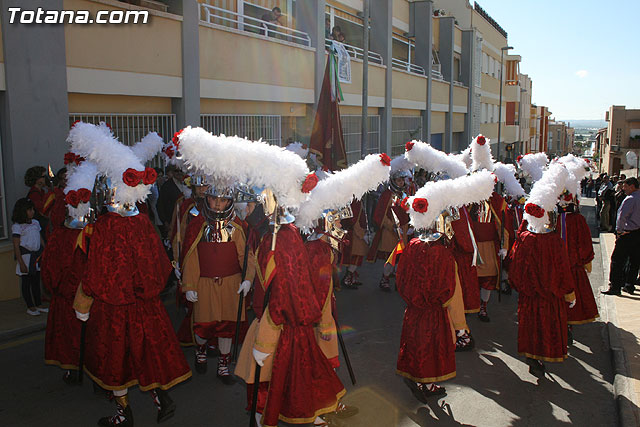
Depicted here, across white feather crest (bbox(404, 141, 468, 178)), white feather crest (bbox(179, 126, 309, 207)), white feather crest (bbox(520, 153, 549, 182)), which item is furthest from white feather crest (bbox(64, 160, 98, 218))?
white feather crest (bbox(520, 153, 549, 182))

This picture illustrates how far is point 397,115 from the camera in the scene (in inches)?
898

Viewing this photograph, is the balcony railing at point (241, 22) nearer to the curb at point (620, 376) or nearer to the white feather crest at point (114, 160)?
the white feather crest at point (114, 160)

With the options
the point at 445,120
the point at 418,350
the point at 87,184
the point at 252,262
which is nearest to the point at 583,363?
the point at 418,350

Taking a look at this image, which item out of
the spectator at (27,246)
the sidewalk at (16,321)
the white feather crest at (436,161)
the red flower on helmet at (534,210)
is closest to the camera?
the red flower on helmet at (534,210)

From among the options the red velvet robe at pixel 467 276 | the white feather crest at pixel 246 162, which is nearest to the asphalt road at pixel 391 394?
the red velvet robe at pixel 467 276

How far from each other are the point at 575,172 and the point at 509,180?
3.22ft

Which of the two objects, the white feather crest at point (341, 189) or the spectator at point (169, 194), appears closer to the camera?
the white feather crest at point (341, 189)

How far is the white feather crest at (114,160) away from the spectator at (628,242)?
737cm

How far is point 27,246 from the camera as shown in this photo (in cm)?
750

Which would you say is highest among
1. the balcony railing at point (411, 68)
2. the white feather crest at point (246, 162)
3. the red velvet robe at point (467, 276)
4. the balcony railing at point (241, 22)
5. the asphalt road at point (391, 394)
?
the balcony railing at point (411, 68)

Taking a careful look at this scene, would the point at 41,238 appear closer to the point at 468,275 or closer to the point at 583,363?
the point at 468,275

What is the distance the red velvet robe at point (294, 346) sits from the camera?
4156 millimetres

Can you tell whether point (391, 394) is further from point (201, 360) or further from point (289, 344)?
point (201, 360)

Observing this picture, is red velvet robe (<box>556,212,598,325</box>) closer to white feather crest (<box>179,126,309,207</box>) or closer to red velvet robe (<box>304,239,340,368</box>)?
red velvet robe (<box>304,239,340,368</box>)
